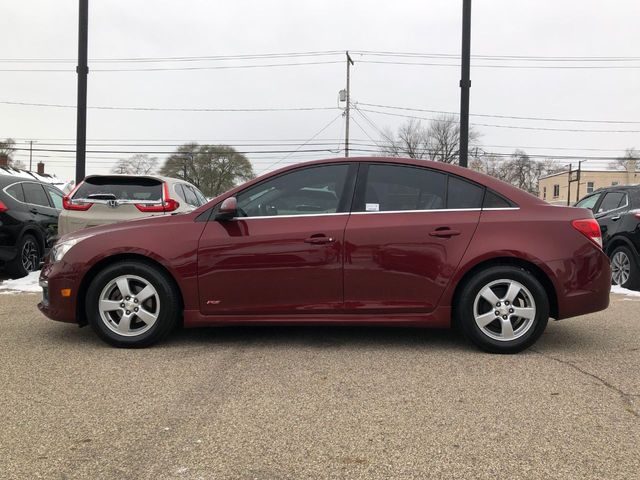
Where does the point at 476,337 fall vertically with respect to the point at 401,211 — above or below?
below

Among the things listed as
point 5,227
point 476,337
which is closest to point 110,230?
point 476,337

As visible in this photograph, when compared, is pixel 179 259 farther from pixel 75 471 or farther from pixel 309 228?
pixel 75 471

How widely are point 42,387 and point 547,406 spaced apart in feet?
10.7

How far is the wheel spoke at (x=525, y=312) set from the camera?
426 centimetres

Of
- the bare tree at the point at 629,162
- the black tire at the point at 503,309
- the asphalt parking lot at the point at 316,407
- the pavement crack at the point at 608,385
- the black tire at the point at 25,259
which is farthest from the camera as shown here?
the bare tree at the point at 629,162

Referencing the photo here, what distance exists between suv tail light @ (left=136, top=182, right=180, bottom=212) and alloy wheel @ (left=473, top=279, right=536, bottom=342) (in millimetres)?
4250

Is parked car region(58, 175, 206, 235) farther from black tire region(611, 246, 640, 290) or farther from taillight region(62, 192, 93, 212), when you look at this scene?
black tire region(611, 246, 640, 290)

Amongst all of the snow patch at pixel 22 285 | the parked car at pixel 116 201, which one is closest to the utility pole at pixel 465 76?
the parked car at pixel 116 201

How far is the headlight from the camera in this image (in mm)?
4461

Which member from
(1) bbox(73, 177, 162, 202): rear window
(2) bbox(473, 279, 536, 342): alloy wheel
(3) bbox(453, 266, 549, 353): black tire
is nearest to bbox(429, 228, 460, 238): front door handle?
(3) bbox(453, 266, 549, 353): black tire

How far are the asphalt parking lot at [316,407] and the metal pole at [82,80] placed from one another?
18.8ft

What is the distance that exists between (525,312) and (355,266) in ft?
4.59

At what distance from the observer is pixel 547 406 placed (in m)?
3.29

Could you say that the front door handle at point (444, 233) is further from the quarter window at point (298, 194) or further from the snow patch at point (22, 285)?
the snow patch at point (22, 285)
